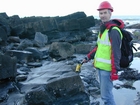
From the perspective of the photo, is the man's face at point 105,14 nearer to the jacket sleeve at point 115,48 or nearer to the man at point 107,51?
the man at point 107,51

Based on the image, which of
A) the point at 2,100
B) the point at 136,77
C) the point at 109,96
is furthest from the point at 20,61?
the point at 109,96

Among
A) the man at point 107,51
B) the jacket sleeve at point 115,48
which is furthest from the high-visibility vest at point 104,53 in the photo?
the jacket sleeve at point 115,48

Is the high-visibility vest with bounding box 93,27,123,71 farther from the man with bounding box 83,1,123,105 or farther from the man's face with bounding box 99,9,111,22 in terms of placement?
the man's face with bounding box 99,9,111,22

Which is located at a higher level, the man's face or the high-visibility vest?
the man's face

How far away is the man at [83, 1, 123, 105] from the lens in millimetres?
3303

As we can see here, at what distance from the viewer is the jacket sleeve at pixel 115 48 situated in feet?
10.8

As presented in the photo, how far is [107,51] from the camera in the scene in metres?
3.49

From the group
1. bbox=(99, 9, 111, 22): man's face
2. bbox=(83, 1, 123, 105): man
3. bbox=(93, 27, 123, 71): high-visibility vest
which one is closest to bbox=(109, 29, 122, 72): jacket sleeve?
bbox=(83, 1, 123, 105): man

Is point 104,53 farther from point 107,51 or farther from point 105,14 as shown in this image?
point 105,14

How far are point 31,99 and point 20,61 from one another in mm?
5100

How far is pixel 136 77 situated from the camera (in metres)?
9.08

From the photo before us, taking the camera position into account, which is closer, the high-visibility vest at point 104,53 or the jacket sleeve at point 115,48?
the jacket sleeve at point 115,48

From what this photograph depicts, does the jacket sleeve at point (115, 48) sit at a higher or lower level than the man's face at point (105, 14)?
lower

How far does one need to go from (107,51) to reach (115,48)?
0.22 metres
